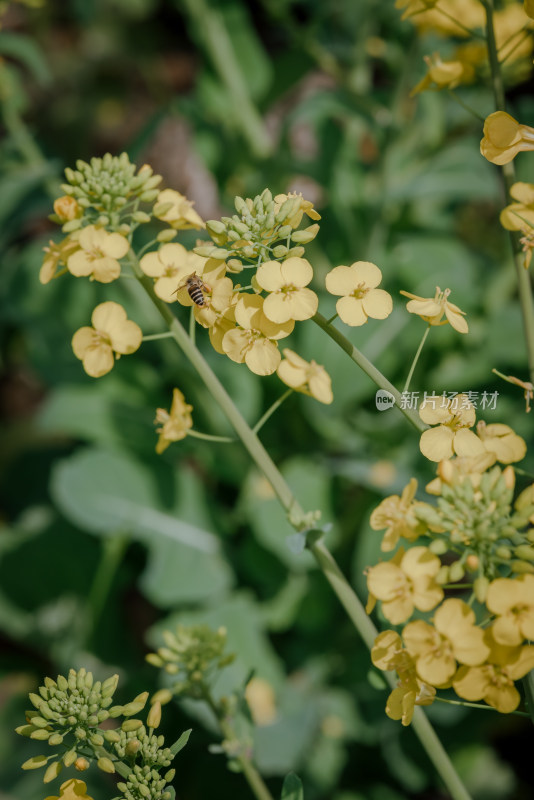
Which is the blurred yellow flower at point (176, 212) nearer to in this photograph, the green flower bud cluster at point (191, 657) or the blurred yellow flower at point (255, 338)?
the blurred yellow flower at point (255, 338)

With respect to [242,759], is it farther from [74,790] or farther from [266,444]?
[266,444]

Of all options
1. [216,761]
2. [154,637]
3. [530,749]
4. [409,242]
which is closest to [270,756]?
[216,761]

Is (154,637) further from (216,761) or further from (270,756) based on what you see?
→ (270,756)

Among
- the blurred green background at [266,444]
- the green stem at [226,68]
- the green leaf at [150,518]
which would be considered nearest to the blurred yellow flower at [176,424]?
the blurred green background at [266,444]

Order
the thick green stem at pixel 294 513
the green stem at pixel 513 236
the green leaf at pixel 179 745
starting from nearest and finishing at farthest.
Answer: the green leaf at pixel 179 745
the thick green stem at pixel 294 513
the green stem at pixel 513 236

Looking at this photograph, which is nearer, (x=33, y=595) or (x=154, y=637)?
(x=154, y=637)

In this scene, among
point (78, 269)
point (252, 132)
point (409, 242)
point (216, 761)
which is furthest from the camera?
point (252, 132)

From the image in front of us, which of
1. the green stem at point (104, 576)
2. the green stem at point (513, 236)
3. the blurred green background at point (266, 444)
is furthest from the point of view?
the green stem at point (104, 576)
